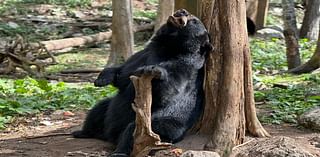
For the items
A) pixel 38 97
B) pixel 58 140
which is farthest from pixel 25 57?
pixel 58 140

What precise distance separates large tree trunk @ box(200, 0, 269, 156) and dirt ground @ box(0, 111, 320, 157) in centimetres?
29

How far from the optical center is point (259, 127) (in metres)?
5.54

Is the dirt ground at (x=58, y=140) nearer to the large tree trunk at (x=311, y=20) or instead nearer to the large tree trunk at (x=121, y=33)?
the large tree trunk at (x=121, y=33)

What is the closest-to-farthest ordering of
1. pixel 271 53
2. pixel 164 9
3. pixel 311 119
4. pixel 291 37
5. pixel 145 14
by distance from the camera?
1. pixel 311 119
2. pixel 291 37
3. pixel 164 9
4. pixel 271 53
5. pixel 145 14

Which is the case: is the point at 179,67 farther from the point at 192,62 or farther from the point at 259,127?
the point at 259,127

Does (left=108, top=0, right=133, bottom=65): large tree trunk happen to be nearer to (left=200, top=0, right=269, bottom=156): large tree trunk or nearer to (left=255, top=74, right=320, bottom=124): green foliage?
(left=255, top=74, right=320, bottom=124): green foliage

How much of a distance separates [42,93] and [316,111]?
467 centimetres

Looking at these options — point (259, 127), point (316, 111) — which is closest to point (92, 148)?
point (259, 127)

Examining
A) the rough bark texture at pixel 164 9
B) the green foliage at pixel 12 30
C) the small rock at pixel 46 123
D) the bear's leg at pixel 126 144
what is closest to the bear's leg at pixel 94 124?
the small rock at pixel 46 123

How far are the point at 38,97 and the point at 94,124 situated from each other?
2.65 metres

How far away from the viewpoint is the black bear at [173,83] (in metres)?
5.27

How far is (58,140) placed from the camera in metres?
6.14

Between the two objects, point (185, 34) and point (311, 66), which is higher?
point (185, 34)

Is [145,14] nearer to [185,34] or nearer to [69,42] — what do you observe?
[69,42]
